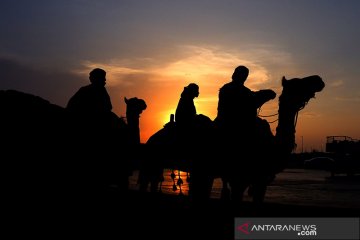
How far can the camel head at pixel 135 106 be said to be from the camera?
1359 cm

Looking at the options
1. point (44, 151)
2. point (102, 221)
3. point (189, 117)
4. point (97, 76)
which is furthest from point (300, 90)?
point (44, 151)

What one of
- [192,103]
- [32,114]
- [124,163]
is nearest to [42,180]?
[32,114]

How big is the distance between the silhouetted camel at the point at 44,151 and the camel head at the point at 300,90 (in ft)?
12.6

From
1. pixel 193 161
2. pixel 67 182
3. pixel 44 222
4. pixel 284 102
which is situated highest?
pixel 284 102

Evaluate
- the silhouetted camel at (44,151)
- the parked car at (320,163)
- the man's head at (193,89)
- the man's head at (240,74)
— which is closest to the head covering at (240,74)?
the man's head at (240,74)

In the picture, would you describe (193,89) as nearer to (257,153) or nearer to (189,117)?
Answer: (189,117)

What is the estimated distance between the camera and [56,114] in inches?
323

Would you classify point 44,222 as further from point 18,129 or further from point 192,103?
point 192,103

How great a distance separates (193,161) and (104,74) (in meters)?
2.59

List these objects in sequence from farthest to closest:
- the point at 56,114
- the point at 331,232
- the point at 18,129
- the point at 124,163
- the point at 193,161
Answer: the point at 193,161, the point at 124,163, the point at 56,114, the point at 18,129, the point at 331,232

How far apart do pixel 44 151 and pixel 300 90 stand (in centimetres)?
508

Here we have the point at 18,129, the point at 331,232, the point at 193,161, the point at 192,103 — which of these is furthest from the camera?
the point at 192,103

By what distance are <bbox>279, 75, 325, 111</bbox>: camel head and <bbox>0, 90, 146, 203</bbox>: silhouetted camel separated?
3.85 meters

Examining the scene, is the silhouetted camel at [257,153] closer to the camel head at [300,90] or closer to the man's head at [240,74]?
the camel head at [300,90]
